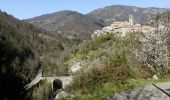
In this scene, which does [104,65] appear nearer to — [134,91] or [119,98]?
[134,91]

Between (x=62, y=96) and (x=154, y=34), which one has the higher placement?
(x=154, y=34)

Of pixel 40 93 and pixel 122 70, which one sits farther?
pixel 40 93

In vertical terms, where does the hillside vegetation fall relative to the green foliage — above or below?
above

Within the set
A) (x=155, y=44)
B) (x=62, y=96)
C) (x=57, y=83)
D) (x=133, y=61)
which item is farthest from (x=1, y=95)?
(x=57, y=83)

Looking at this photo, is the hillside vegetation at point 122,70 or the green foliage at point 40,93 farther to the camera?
the green foliage at point 40,93

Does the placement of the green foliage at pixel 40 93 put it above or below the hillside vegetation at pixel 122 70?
below

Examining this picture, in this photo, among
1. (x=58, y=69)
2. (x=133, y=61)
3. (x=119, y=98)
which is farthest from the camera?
(x=58, y=69)

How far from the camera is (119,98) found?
473 inches

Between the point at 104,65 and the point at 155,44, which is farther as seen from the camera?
the point at 155,44

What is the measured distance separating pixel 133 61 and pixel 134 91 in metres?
7.42

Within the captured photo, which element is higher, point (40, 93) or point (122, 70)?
point (122, 70)

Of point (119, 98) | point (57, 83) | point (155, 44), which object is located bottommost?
point (57, 83)

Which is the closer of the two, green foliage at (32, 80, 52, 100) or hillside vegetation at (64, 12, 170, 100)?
hillside vegetation at (64, 12, 170, 100)

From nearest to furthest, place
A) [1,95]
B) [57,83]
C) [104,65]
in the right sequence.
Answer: [1,95]
[104,65]
[57,83]
